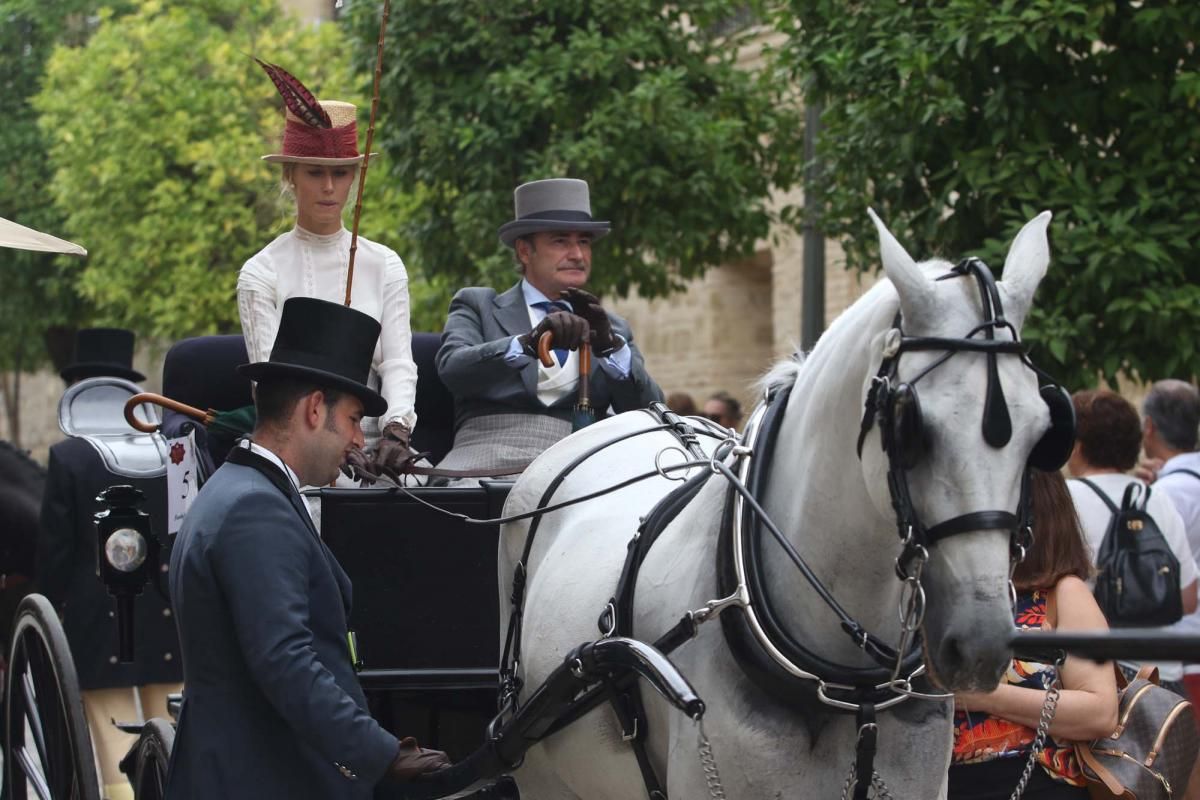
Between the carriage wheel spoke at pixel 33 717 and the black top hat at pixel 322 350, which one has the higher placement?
the black top hat at pixel 322 350

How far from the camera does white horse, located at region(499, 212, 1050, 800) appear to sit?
123 inches

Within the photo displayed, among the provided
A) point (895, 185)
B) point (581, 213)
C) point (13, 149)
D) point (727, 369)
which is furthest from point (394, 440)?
point (13, 149)

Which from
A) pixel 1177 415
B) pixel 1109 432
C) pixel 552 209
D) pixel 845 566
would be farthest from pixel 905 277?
pixel 1177 415

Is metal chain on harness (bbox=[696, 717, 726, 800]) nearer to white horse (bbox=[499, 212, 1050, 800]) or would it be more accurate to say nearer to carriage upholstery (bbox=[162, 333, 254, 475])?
white horse (bbox=[499, 212, 1050, 800])

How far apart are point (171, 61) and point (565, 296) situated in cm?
1898

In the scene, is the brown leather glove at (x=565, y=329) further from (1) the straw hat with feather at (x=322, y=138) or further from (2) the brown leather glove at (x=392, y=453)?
(1) the straw hat with feather at (x=322, y=138)

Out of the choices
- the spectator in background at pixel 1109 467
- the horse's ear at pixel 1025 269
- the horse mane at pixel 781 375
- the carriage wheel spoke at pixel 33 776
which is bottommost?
the carriage wheel spoke at pixel 33 776

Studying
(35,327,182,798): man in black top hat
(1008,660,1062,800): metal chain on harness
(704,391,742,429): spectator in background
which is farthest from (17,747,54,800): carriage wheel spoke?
(704,391,742,429): spectator in background

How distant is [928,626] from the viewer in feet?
10.5

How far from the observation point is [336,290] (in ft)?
18.3

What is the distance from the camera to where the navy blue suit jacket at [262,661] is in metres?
3.51

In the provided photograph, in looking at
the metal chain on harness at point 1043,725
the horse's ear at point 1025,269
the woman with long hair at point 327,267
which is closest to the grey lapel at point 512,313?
the woman with long hair at point 327,267

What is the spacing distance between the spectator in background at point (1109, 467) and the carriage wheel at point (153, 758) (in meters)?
3.14

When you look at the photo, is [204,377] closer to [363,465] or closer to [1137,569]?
[363,465]
